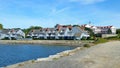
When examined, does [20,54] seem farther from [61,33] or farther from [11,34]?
[11,34]

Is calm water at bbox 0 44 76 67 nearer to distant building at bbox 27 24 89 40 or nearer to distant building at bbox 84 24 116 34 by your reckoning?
distant building at bbox 27 24 89 40

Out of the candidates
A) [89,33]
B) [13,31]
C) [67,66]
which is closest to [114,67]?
[67,66]

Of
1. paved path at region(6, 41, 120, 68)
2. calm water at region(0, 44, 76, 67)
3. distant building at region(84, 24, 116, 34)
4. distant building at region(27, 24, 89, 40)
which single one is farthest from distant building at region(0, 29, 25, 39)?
paved path at region(6, 41, 120, 68)

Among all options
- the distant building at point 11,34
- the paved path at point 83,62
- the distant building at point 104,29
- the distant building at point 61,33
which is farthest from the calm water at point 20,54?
the distant building at point 11,34

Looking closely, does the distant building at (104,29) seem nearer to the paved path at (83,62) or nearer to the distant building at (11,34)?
the distant building at (11,34)

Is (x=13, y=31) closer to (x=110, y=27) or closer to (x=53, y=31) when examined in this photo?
(x=53, y=31)

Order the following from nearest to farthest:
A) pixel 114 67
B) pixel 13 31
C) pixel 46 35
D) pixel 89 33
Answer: pixel 114 67
pixel 89 33
pixel 46 35
pixel 13 31

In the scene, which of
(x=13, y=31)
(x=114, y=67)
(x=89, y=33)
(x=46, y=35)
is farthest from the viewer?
(x=13, y=31)

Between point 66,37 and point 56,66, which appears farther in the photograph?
point 66,37

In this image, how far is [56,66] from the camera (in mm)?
21797

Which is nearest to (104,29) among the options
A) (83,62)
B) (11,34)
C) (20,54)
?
(11,34)

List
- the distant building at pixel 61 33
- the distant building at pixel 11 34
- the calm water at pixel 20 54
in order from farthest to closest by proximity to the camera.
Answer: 1. the distant building at pixel 11 34
2. the distant building at pixel 61 33
3. the calm water at pixel 20 54

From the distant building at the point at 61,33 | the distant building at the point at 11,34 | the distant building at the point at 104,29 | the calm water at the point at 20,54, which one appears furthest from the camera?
the distant building at the point at 11,34

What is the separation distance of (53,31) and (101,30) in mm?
29799
